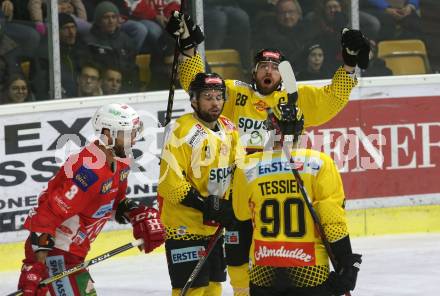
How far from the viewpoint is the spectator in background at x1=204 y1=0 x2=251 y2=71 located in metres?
9.42

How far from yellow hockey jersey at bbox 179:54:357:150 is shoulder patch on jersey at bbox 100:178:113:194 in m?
1.22

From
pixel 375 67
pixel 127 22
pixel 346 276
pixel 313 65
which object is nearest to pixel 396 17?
pixel 375 67

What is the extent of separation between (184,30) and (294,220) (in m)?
2.22

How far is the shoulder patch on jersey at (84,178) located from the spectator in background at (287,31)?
4.07m

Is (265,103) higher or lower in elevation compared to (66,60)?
lower

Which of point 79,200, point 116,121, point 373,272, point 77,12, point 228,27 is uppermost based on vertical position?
point 77,12

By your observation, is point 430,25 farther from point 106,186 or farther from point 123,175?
point 106,186

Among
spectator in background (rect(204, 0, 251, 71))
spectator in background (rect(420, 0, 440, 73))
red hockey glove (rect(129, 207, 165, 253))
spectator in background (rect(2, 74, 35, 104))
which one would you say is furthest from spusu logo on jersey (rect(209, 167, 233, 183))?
spectator in background (rect(420, 0, 440, 73))

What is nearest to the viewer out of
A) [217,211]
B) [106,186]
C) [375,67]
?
[106,186]

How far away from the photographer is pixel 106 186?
5.85 meters

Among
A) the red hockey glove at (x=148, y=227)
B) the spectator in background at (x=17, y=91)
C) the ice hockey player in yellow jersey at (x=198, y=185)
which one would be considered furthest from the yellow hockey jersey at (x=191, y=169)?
the spectator in background at (x=17, y=91)

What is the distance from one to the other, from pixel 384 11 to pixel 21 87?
10.1 ft

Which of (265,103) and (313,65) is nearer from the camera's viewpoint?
(265,103)

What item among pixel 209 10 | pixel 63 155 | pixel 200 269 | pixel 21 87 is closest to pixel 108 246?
pixel 63 155
